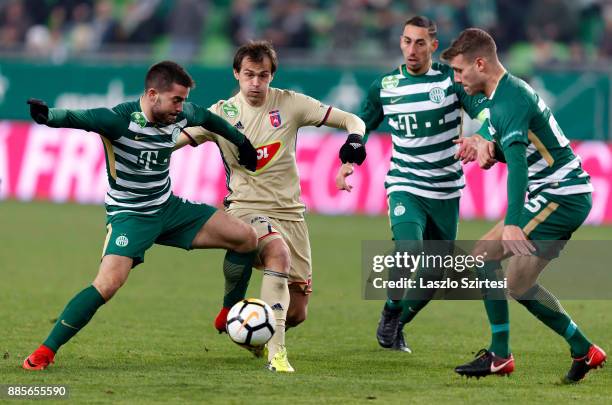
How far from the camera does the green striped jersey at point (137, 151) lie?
7926 millimetres

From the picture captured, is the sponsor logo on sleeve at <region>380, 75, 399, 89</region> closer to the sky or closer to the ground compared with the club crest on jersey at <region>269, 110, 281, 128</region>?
closer to the sky

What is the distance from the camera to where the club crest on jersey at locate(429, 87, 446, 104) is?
364 inches

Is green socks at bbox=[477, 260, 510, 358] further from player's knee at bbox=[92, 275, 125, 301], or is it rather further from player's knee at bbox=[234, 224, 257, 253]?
player's knee at bbox=[92, 275, 125, 301]

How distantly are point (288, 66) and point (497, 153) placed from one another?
13.3 metres

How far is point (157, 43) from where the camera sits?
75.2 ft

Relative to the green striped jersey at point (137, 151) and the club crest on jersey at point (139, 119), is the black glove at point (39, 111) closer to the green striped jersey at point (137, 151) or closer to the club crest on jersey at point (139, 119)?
the green striped jersey at point (137, 151)

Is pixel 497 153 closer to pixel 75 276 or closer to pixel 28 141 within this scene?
pixel 75 276

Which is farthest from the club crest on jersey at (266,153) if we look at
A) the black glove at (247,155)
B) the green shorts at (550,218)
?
the green shorts at (550,218)

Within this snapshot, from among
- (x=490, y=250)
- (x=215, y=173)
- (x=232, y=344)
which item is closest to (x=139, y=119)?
(x=232, y=344)

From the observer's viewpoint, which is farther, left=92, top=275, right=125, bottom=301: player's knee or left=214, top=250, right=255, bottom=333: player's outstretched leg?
left=214, top=250, right=255, bottom=333: player's outstretched leg

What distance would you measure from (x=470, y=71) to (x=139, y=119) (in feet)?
7.00

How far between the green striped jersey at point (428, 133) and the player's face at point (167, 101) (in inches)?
79.1

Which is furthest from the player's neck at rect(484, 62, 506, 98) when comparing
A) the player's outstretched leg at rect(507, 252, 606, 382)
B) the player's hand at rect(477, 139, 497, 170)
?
the player's outstretched leg at rect(507, 252, 606, 382)

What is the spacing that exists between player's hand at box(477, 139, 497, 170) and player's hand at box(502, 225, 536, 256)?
51 cm
